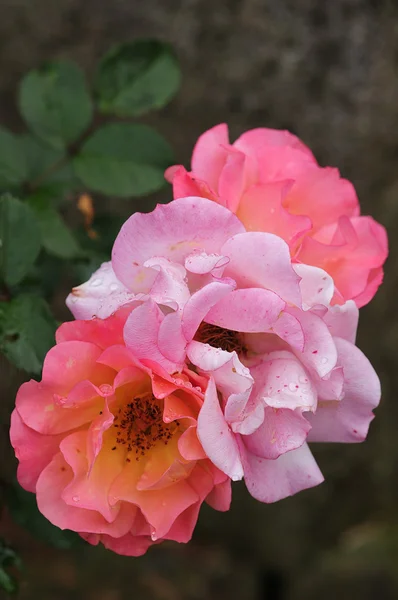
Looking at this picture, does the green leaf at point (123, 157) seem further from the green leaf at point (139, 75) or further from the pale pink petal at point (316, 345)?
the pale pink petal at point (316, 345)

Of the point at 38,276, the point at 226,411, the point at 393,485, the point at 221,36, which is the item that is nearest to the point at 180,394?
the point at 226,411

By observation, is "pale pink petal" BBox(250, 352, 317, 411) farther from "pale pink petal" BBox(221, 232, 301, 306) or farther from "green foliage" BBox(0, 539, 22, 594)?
"green foliage" BBox(0, 539, 22, 594)

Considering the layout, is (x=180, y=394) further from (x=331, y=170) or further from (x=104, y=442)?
(x=331, y=170)

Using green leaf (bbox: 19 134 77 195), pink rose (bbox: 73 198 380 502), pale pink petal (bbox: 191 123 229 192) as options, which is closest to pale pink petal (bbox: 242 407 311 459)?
pink rose (bbox: 73 198 380 502)

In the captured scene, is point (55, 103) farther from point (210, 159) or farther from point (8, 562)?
point (8, 562)

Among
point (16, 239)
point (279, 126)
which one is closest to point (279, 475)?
point (16, 239)
